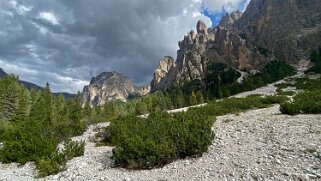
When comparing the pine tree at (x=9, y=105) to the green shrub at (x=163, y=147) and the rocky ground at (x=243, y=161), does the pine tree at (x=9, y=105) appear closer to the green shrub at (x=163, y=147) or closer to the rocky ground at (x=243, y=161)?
the rocky ground at (x=243, y=161)

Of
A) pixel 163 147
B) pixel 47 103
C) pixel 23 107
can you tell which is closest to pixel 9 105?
pixel 23 107

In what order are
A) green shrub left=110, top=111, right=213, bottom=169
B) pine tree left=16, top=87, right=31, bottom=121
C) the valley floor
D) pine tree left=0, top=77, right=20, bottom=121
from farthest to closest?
pine tree left=16, top=87, right=31, bottom=121
pine tree left=0, top=77, right=20, bottom=121
green shrub left=110, top=111, right=213, bottom=169
the valley floor

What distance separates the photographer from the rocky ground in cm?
1539

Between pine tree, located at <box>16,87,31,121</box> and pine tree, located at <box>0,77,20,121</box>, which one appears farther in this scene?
pine tree, located at <box>16,87,31,121</box>

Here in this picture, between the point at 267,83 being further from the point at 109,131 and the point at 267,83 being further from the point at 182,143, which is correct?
the point at 182,143

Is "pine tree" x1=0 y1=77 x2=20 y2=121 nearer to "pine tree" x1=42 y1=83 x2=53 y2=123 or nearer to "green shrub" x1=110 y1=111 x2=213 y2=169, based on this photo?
"pine tree" x1=42 y1=83 x2=53 y2=123

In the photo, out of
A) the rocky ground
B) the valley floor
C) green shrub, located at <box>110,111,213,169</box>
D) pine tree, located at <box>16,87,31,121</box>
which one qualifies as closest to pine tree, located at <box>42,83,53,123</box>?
pine tree, located at <box>16,87,31,121</box>

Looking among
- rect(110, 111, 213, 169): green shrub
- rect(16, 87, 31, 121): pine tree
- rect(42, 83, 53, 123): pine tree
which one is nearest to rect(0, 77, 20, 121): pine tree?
rect(16, 87, 31, 121): pine tree

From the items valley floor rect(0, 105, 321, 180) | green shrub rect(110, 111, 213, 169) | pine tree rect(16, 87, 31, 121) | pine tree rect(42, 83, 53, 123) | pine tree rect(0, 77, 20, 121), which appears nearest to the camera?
valley floor rect(0, 105, 321, 180)

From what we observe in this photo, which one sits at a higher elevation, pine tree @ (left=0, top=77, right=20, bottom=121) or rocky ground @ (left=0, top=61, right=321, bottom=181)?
pine tree @ (left=0, top=77, right=20, bottom=121)

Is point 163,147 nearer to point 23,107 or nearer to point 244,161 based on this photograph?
point 244,161

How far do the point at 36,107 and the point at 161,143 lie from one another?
72.5 m

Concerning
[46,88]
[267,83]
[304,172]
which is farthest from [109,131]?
[267,83]

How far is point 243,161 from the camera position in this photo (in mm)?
17406
